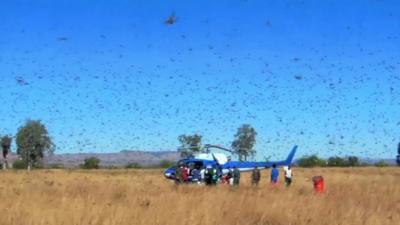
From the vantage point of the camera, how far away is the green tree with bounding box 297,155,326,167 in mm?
144350

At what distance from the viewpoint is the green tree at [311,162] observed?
144 meters

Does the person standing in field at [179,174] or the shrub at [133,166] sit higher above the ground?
the shrub at [133,166]

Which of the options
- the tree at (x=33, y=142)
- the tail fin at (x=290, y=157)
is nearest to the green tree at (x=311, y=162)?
the tree at (x=33, y=142)

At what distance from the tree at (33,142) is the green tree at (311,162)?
55.6 metres

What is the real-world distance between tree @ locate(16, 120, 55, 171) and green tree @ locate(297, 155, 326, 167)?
183 ft

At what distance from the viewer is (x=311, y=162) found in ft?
478

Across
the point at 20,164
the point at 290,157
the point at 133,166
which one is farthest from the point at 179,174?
the point at 20,164

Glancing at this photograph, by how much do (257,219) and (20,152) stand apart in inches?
5361

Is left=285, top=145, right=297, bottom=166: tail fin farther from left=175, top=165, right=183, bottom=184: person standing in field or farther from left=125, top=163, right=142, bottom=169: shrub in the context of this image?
left=125, top=163, right=142, bottom=169: shrub

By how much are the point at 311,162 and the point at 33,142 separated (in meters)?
59.5

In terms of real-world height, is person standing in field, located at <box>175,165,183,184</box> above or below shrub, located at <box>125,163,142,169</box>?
below

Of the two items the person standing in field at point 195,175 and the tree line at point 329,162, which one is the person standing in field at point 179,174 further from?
the tree line at point 329,162

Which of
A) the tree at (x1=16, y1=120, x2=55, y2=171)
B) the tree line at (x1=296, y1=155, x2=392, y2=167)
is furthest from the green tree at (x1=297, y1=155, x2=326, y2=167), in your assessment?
the tree at (x1=16, y1=120, x2=55, y2=171)

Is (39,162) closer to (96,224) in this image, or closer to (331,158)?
(331,158)
